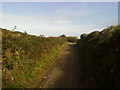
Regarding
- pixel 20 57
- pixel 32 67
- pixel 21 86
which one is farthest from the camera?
pixel 32 67

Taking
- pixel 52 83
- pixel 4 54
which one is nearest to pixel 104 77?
pixel 52 83

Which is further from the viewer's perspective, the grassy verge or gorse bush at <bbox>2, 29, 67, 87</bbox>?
gorse bush at <bbox>2, 29, 67, 87</bbox>

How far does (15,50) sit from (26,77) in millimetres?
2170

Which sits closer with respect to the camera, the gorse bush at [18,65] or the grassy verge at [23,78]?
the grassy verge at [23,78]

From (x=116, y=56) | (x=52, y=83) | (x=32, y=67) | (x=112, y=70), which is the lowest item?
(x=52, y=83)

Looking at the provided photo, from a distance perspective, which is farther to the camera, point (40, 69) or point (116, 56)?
point (40, 69)

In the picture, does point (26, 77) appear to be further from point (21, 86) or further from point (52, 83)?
point (52, 83)

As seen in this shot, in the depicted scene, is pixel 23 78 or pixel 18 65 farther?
pixel 18 65

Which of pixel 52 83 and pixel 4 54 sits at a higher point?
pixel 4 54

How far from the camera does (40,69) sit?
9.15 metres

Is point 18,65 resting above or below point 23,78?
above

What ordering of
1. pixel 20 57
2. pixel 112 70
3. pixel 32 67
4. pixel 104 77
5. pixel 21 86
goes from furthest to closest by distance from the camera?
1. pixel 32 67
2. pixel 20 57
3. pixel 21 86
4. pixel 104 77
5. pixel 112 70

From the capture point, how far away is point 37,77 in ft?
26.3

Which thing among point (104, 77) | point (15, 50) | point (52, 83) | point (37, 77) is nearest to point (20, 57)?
point (15, 50)
